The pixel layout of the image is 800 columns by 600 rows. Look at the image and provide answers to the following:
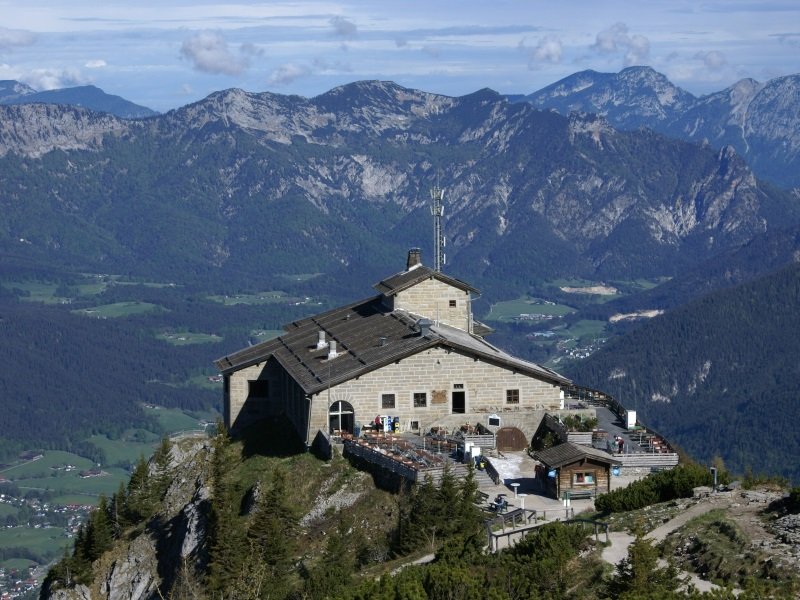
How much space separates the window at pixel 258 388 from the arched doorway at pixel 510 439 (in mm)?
18668

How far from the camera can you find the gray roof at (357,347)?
239 ft

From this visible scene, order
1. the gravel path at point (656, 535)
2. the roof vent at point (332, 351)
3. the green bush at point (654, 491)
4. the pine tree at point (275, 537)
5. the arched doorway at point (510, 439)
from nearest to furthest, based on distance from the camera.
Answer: the gravel path at point (656, 535) → the pine tree at point (275, 537) → the green bush at point (654, 491) → the arched doorway at point (510, 439) → the roof vent at point (332, 351)

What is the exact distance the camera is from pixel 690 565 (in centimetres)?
4525

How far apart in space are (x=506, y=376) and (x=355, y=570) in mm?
21047

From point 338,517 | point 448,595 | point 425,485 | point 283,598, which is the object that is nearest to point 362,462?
point 338,517

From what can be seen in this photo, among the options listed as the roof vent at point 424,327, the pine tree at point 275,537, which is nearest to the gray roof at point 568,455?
the pine tree at point 275,537

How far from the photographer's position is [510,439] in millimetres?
72000

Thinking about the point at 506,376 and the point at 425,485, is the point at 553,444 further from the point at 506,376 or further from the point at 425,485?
the point at 425,485

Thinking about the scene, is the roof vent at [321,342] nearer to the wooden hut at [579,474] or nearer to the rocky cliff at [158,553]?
the rocky cliff at [158,553]

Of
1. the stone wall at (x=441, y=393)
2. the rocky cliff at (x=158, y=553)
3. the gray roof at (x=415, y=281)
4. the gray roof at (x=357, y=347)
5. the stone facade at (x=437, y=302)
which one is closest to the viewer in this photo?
the rocky cliff at (x=158, y=553)

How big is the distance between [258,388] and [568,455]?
28.3 m

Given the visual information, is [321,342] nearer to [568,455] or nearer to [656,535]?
[568,455]

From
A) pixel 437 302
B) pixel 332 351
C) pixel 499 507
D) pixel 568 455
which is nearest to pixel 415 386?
pixel 332 351

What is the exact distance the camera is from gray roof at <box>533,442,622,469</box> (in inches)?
2409
